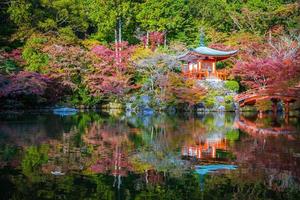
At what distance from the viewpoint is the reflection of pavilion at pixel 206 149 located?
36.3ft

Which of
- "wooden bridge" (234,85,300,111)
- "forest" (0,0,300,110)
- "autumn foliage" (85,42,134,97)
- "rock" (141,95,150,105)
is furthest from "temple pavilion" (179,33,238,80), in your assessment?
"rock" (141,95,150,105)

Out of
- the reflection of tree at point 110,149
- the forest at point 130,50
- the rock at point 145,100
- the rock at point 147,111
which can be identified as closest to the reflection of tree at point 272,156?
the reflection of tree at point 110,149

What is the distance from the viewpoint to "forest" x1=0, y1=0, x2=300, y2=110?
28.3m

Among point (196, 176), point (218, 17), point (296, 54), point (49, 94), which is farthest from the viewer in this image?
point (218, 17)

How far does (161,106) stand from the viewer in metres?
29.0

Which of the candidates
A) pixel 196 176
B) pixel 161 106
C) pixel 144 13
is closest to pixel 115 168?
pixel 196 176

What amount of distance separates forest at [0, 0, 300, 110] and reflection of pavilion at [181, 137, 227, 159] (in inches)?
560

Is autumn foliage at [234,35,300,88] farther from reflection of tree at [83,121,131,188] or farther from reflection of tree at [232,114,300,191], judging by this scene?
reflection of tree at [83,121,131,188]

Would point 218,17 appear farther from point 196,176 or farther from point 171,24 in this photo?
point 196,176

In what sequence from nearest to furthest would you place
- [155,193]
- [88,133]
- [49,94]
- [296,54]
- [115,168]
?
[155,193] < [115,168] < [88,133] < [49,94] < [296,54]

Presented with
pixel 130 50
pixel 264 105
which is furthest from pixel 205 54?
pixel 264 105

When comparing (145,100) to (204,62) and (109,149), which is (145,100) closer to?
(204,62)

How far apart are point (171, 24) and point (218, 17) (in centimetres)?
512

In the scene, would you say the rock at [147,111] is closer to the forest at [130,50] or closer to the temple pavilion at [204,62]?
the forest at [130,50]
